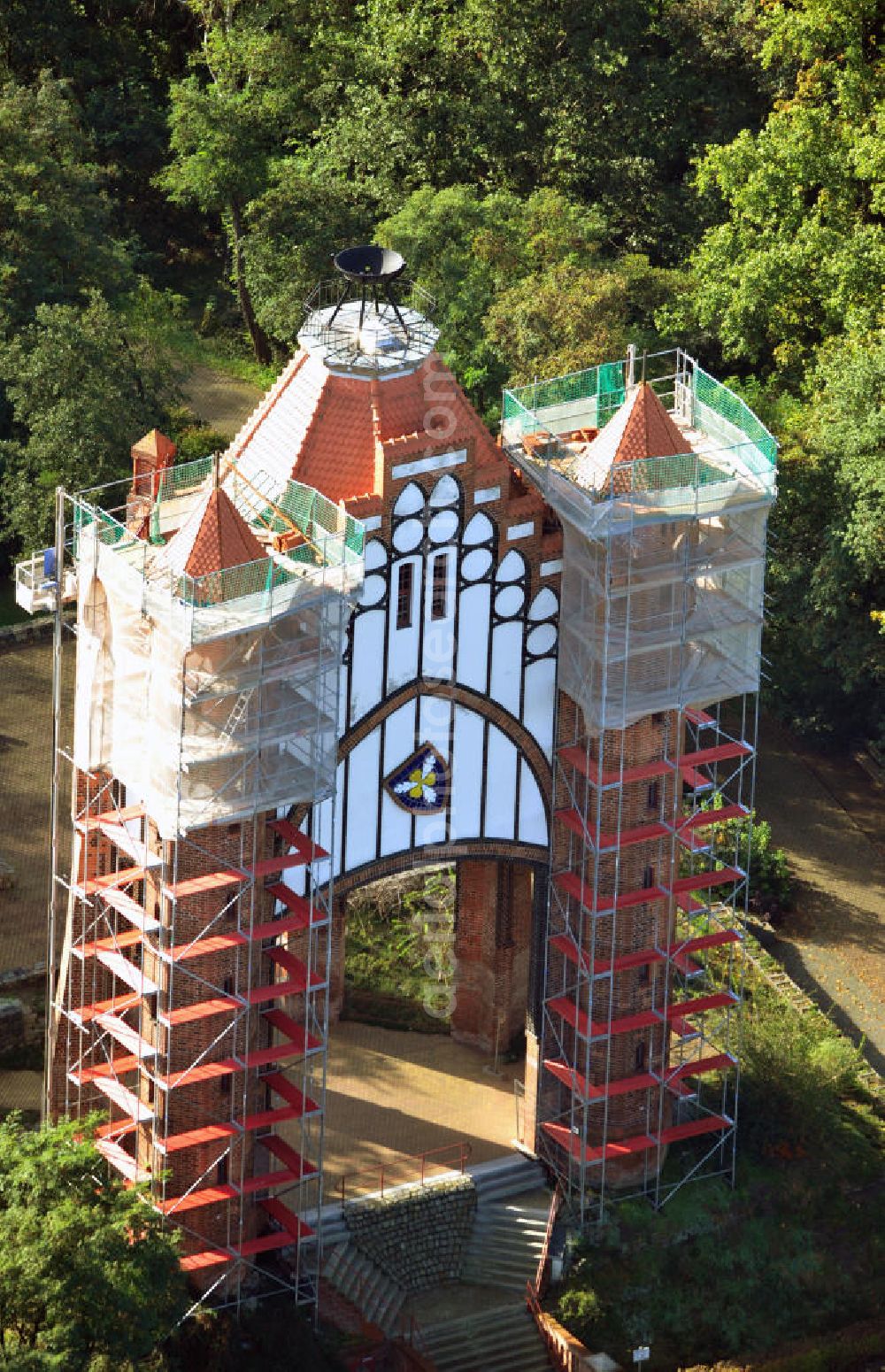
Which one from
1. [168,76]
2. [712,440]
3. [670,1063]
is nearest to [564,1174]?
[670,1063]

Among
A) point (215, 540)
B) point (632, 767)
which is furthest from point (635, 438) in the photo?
point (215, 540)

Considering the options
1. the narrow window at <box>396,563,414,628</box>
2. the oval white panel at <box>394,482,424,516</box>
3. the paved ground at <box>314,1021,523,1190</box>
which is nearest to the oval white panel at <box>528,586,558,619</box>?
the narrow window at <box>396,563,414,628</box>

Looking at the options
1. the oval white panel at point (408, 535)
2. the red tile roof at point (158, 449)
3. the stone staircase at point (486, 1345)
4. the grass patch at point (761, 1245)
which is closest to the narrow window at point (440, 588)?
the oval white panel at point (408, 535)

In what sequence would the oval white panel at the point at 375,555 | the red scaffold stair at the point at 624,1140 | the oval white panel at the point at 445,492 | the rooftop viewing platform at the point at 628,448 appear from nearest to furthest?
the oval white panel at the point at 375,555 → the oval white panel at the point at 445,492 → the rooftop viewing platform at the point at 628,448 → the red scaffold stair at the point at 624,1140

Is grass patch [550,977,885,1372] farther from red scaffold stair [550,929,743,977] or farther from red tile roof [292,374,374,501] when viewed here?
red tile roof [292,374,374,501]

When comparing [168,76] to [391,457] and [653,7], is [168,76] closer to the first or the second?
[653,7]

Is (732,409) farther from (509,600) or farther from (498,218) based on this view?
(498,218)

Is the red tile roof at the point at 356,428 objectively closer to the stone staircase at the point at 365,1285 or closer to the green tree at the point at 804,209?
the stone staircase at the point at 365,1285

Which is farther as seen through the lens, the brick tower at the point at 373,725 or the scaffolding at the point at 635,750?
the scaffolding at the point at 635,750
